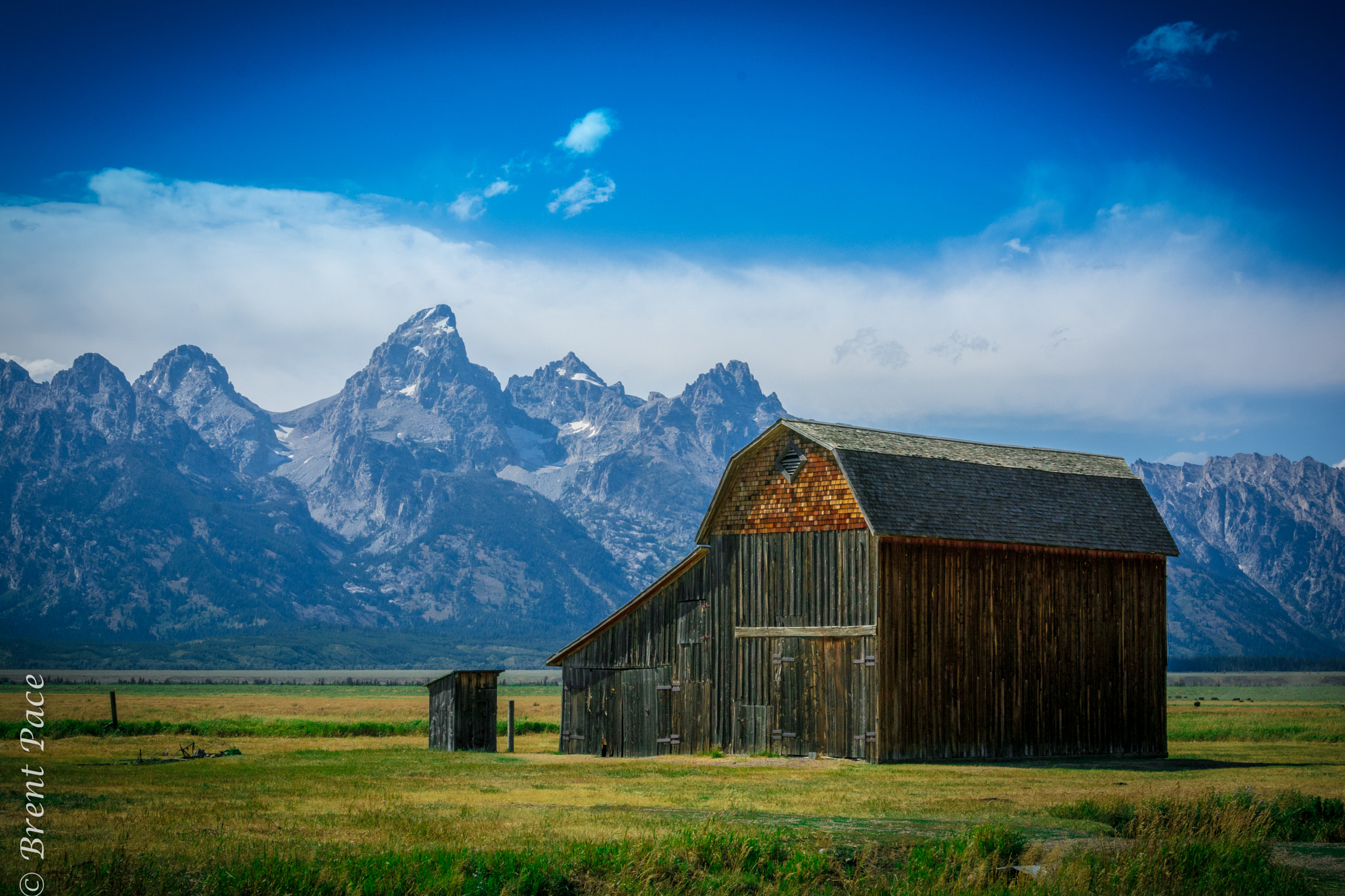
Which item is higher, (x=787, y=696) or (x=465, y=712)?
(x=787, y=696)

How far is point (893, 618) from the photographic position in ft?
114

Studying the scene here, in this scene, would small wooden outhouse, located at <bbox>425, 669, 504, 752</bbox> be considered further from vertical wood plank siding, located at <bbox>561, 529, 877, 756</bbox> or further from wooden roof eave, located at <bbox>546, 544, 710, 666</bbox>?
vertical wood plank siding, located at <bbox>561, 529, 877, 756</bbox>

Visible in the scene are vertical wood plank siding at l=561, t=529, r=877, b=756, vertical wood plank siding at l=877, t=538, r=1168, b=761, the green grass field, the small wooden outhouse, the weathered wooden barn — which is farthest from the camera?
the small wooden outhouse

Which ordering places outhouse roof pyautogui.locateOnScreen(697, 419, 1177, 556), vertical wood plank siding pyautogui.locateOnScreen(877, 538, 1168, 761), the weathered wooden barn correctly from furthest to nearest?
outhouse roof pyautogui.locateOnScreen(697, 419, 1177, 556) → the weathered wooden barn → vertical wood plank siding pyautogui.locateOnScreen(877, 538, 1168, 761)

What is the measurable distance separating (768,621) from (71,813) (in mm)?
21876

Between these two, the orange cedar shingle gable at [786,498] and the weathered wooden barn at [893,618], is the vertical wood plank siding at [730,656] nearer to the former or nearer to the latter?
the weathered wooden barn at [893,618]

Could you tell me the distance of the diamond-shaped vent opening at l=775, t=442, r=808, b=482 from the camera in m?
37.5

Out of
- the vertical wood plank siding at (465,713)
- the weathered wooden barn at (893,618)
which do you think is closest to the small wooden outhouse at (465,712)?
the vertical wood plank siding at (465,713)

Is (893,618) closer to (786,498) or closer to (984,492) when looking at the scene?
(786,498)

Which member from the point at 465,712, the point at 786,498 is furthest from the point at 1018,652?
the point at 465,712

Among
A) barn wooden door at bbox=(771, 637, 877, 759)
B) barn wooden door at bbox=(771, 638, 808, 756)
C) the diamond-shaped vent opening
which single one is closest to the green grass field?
barn wooden door at bbox=(771, 638, 808, 756)

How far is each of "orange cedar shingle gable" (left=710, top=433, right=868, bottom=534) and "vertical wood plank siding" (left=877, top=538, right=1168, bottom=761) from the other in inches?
78.9

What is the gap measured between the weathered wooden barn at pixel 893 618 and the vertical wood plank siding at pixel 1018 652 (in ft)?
0.21

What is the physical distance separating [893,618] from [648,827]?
692 inches
